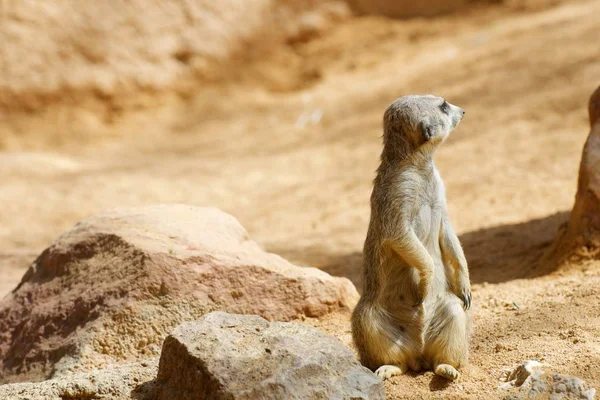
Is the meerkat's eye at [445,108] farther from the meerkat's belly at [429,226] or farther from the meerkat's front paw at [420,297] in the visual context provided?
the meerkat's front paw at [420,297]

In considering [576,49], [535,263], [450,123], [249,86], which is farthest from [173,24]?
[450,123]

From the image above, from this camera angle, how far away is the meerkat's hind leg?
3.10 m

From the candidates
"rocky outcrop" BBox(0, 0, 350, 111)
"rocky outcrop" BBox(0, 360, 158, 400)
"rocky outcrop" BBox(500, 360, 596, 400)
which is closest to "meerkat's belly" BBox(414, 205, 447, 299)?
"rocky outcrop" BBox(500, 360, 596, 400)

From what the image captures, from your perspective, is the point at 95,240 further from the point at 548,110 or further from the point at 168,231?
the point at 548,110

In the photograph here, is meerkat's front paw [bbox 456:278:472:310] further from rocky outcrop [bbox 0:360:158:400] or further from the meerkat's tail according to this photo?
rocky outcrop [bbox 0:360:158:400]

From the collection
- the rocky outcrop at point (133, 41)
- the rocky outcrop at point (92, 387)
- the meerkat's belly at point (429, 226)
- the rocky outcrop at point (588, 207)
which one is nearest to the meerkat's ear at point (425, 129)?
the meerkat's belly at point (429, 226)

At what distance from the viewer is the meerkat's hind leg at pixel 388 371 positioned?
310cm

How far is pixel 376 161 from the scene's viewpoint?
8641 mm

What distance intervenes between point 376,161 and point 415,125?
17.7 feet

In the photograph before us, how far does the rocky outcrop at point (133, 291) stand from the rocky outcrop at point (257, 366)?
88cm

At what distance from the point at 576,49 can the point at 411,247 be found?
7.56m

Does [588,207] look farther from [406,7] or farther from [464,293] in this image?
[406,7]

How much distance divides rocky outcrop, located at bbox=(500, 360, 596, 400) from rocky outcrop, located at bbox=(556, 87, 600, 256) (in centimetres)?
199

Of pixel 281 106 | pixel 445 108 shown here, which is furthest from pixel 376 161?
pixel 445 108
